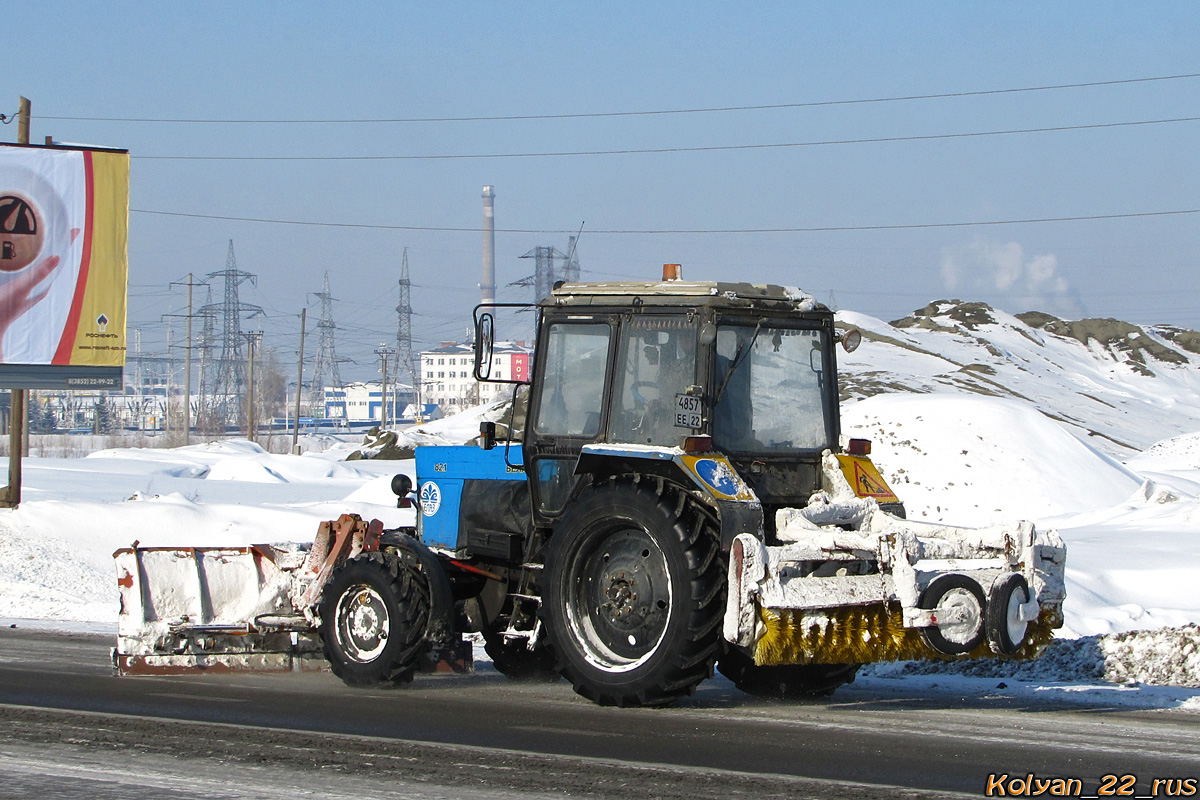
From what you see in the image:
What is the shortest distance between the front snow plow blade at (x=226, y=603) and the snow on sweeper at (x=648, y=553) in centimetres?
2

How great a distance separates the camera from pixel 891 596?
698 cm

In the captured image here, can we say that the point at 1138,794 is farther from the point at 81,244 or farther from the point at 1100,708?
the point at 81,244

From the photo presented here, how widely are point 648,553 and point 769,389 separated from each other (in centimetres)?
131

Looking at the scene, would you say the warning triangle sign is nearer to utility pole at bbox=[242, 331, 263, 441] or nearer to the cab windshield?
the cab windshield

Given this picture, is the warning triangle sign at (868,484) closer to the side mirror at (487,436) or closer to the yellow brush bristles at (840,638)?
the yellow brush bristles at (840,638)

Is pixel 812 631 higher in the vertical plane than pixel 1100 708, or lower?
higher

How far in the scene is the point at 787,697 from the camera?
823 centimetres

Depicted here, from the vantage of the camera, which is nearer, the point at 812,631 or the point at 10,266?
the point at 812,631

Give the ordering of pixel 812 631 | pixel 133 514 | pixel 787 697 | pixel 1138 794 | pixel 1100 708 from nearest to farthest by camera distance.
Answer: pixel 1138 794
pixel 812 631
pixel 1100 708
pixel 787 697
pixel 133 514

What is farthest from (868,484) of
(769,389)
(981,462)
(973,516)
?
(981,462)

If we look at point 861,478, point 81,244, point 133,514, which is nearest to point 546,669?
point 861,478

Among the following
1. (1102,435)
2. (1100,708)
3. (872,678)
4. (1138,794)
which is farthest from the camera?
(1102,435)

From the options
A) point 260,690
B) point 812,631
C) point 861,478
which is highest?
point 861,478

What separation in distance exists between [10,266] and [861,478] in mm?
16008
